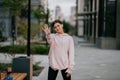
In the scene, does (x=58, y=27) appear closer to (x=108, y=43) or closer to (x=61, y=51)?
(x=61, y=51)

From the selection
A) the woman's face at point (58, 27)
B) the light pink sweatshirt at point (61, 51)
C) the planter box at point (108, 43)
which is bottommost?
the planter box at point (108, 43)

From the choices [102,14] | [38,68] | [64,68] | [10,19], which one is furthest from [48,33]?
[10,19]

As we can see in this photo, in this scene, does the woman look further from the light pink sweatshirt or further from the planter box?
the planter box

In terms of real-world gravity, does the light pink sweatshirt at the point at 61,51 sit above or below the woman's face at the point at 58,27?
below

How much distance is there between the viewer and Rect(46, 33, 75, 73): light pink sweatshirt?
7020 mm

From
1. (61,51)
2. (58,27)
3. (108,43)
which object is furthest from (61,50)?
(108,43)

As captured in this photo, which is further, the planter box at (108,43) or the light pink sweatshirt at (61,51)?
the planter box at (108,43)

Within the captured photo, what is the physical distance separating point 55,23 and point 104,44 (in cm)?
2668

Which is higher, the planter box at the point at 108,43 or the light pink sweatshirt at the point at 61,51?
the light pink sweatshirt at the point at 61,51

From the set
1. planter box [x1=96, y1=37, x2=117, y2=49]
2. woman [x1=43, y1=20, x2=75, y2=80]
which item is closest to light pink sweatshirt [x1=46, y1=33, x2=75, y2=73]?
woman [x1=43, y1=20, x2=75, y2=80]

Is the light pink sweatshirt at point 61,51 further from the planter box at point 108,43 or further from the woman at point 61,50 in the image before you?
the planter box at point 108,43

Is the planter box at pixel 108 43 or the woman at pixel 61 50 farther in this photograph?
the planter box at pixel 108 43

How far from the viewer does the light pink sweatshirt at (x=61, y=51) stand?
702 cm

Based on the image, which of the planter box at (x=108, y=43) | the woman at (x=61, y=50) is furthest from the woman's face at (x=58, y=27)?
the planter box at (x=108, y=43)
